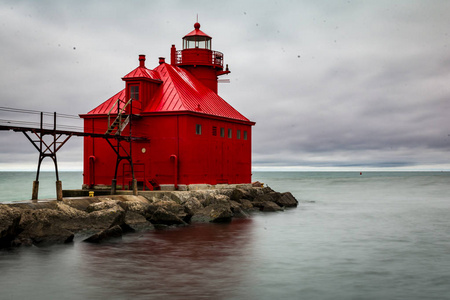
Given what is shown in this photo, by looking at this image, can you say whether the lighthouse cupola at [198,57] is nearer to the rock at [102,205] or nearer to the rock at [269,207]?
the rock at [269,207]

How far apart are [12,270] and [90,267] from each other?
1.89 meters

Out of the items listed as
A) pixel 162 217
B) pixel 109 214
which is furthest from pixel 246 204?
pixel 109 214

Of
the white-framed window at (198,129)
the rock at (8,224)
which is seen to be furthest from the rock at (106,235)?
the white-framed window at (198,129)

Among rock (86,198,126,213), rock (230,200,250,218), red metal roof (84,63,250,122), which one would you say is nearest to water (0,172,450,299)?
rock (86,198,126,213)

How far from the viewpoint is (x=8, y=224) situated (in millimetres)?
14578

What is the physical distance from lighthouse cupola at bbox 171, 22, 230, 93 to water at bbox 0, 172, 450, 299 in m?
13.5

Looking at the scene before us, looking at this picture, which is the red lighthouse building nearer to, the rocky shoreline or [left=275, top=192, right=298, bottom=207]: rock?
the rocky shoreline

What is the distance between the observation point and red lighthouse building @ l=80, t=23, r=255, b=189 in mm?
24828

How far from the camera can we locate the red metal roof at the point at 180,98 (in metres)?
25.5

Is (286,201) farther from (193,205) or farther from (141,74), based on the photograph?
(141,74)

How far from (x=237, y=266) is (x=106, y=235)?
5185 millimetres

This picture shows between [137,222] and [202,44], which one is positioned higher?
[202,44]

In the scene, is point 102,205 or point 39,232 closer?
point 39,232

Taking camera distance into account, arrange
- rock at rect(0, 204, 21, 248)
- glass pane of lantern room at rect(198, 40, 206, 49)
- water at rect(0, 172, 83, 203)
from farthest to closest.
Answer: water at rect(0, 172, 83, 203), glass pane of lantern room at rect(198, 40, 206, 49), rock at rect(0, 204, 21, 248)
